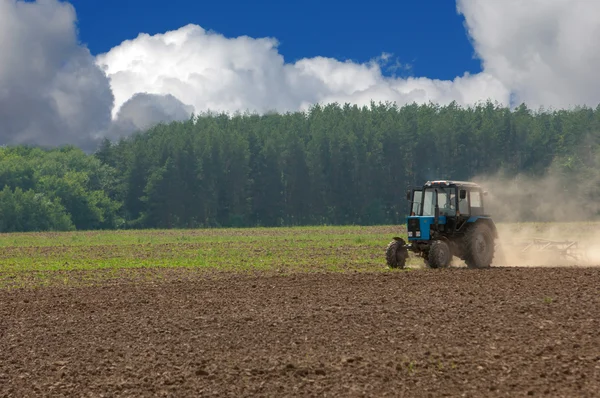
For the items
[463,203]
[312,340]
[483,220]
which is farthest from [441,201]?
[312,340]

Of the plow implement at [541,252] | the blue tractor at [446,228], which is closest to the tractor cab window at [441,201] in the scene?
the blue tractor at [446,228]

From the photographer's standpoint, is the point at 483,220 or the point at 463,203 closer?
the point at 463,203

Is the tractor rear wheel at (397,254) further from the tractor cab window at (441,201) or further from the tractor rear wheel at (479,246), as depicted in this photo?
the tractor rear wheel at (479,246)

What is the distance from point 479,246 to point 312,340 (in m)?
12.2

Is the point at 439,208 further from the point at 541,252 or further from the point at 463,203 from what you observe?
the point at 541,252

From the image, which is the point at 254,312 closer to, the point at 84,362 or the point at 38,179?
the point at 84,362

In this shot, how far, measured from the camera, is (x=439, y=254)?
2245 cm

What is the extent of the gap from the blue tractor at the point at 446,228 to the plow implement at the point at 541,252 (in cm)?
270

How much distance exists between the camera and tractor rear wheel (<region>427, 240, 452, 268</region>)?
22391 mm

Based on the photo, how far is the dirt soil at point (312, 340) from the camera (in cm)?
967

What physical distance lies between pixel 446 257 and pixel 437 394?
45.9 ft

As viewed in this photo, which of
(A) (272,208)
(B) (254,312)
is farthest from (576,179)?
(B) (254,312)

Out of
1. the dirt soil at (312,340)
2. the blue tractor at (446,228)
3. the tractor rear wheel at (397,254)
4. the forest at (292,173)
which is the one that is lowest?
the dirt soil at (312,340)

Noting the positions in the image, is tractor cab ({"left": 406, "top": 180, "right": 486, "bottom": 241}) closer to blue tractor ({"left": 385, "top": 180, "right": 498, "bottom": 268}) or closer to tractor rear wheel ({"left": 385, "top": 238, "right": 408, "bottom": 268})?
blue tractor ({"left": 385, "top": 180, "right": 498, "bottom": 268})
